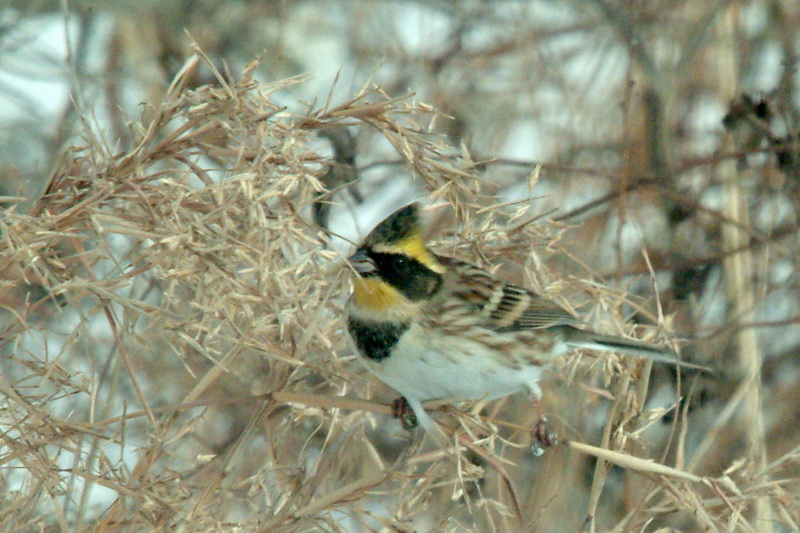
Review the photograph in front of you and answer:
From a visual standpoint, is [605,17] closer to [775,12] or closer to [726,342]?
[775,12]

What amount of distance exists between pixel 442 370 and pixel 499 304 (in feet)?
1.53

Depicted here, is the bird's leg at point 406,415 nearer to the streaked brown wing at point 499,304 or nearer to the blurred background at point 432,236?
the blurred background at point 432,236

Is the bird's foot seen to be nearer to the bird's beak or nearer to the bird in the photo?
the bird

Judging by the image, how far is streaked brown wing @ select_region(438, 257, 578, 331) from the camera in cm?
320

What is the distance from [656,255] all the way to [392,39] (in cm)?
235

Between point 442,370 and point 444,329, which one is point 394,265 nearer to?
point 444,329

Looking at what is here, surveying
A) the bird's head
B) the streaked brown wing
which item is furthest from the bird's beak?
the streaked brown wing

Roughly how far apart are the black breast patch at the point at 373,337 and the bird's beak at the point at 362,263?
0.50 ft

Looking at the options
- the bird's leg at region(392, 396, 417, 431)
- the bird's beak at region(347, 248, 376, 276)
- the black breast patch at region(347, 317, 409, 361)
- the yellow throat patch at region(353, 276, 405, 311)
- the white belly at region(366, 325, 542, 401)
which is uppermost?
the bird's beak at region(347, 248, 376, 276)

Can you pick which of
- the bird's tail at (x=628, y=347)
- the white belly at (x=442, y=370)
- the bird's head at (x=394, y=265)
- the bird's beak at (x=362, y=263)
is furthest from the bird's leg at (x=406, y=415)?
the bird's tail at (x=628, y=347)

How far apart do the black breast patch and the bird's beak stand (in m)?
0.15

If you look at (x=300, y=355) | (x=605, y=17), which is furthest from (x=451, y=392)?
(x=605, y=17)

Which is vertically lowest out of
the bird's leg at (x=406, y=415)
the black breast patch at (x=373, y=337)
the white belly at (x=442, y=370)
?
the bird's leg at (x=406, y=415)

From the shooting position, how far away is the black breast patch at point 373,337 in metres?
2.90
